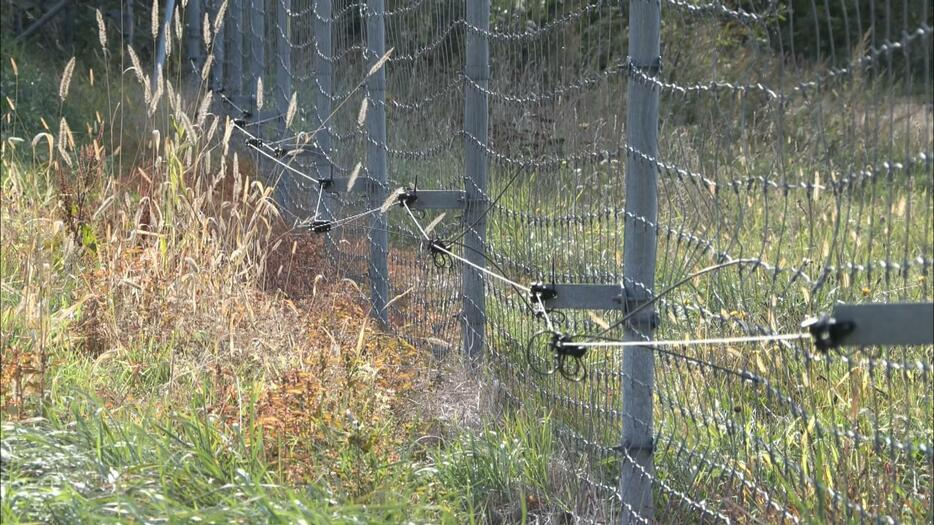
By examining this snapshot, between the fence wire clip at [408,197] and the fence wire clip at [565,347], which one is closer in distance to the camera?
the fence wire clip at [565,347]

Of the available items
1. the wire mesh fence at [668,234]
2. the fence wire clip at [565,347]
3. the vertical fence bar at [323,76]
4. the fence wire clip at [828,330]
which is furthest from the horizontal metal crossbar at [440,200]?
the fence wire clip at [828,330]

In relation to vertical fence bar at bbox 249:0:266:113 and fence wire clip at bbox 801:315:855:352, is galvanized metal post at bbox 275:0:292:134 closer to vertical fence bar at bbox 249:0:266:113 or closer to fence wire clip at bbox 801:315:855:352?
vertical fence bar at bbox 249:0:266:113

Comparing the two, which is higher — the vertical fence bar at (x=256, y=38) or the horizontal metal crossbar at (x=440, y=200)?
the vertical fence bar at (x=256, y=38)

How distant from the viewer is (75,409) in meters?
3.14

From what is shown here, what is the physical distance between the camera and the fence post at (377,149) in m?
5.48

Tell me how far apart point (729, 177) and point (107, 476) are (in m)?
1.43

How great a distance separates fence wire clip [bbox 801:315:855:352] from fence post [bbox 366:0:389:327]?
11.5 feet

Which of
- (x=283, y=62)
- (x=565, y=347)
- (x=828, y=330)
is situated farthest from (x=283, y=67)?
(x=828, y=330)

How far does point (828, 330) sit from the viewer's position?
6.54 feet

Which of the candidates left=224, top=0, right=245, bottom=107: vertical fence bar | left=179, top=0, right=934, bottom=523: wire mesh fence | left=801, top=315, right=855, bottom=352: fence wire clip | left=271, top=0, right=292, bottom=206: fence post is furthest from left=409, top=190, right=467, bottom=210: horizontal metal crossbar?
left=224, top=0, right=245, bottom=107: vertical fence bar

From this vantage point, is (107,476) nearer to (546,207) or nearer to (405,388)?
(405,388)

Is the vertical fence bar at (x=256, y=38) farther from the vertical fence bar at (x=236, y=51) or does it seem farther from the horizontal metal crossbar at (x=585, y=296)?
the horizontal metal crossbar at (x=585, y=296)

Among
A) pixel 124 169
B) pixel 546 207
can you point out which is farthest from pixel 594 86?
pixel 124 169

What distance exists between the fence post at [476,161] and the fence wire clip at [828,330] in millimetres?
2515
